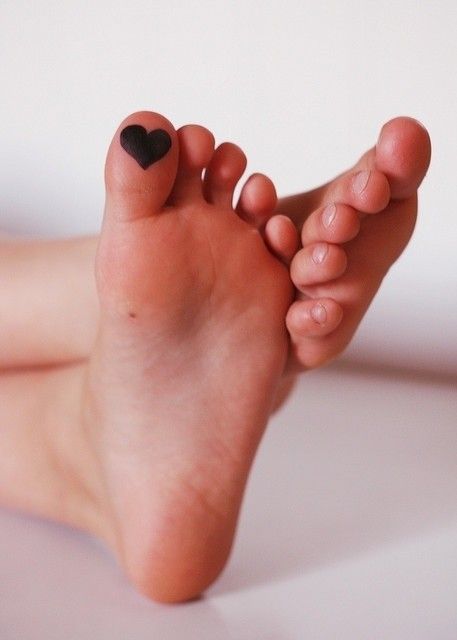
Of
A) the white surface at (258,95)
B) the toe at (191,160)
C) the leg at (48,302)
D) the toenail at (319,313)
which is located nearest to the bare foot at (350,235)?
the toenail at (319,313)

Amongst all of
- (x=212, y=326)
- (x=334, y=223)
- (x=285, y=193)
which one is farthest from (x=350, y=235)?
(x=285, y=193)

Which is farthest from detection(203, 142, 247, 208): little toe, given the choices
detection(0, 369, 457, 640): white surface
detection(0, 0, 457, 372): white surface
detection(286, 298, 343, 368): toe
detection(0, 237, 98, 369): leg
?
detection(0, 0, 457, 372): white surface

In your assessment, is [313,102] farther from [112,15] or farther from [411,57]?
[112,15]

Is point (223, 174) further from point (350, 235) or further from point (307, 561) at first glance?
point (307, 561)

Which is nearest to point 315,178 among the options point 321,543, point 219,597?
point 321,543

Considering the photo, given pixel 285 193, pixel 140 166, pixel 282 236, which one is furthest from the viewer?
pixel 285 193

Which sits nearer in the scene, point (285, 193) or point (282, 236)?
point (282, 236)

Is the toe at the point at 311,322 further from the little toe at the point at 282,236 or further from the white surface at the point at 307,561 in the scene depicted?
the white surface at the point at 307,561
